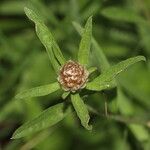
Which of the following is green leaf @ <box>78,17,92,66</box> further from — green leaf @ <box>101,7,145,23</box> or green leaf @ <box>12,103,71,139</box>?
green leaf @ <box>101,7,145,23</box>

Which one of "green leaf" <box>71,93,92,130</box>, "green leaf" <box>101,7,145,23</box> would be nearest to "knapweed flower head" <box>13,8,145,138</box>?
"green leaf" <box>71,93,92,130</box>

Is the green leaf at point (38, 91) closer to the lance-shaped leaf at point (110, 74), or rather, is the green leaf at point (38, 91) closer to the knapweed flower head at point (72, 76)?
the knapweed flower head at point (72, 76)

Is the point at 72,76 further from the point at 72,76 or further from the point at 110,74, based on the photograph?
the point at 110,74

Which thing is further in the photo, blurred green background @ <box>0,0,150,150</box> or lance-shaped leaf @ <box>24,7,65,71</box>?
blurred green background @ <box>0,0,150,150</box>

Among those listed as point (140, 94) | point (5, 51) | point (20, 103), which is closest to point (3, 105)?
point (20, 103)

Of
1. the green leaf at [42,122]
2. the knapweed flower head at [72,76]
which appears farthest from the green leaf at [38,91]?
the green leaf at [42,122]

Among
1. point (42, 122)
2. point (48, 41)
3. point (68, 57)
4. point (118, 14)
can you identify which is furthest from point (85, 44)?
point (68, 57)
